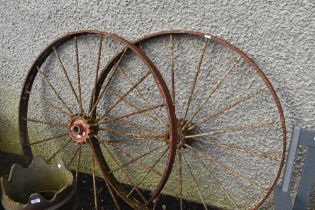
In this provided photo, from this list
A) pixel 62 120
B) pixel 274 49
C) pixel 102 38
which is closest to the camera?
pixel 274 49

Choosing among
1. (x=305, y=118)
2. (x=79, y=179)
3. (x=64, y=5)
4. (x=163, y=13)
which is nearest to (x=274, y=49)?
(x=305, y=118)

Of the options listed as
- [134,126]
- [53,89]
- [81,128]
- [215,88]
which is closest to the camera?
[215,88]

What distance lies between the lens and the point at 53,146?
7.95 ft

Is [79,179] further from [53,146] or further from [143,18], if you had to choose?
[143,18]

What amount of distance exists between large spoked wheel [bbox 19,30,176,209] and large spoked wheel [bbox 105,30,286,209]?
0.12 meters

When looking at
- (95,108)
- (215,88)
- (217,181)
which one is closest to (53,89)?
(95,108)

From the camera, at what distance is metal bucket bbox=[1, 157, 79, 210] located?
5.71 ft

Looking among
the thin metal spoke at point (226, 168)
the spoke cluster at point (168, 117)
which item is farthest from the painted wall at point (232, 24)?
the thin metal spoke at point (226, 168)

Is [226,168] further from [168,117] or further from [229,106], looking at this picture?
[168,117]

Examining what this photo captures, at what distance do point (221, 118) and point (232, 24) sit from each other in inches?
19.1

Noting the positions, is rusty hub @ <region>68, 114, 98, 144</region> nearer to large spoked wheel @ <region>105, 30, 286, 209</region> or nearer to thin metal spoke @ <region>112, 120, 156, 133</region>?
thin metal spoke @ <region>112, 120, 156, 133</region>

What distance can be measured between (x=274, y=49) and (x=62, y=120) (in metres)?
1.36

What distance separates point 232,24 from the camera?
1.64 meters

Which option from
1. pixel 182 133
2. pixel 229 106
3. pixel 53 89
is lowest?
pixel 182 133
